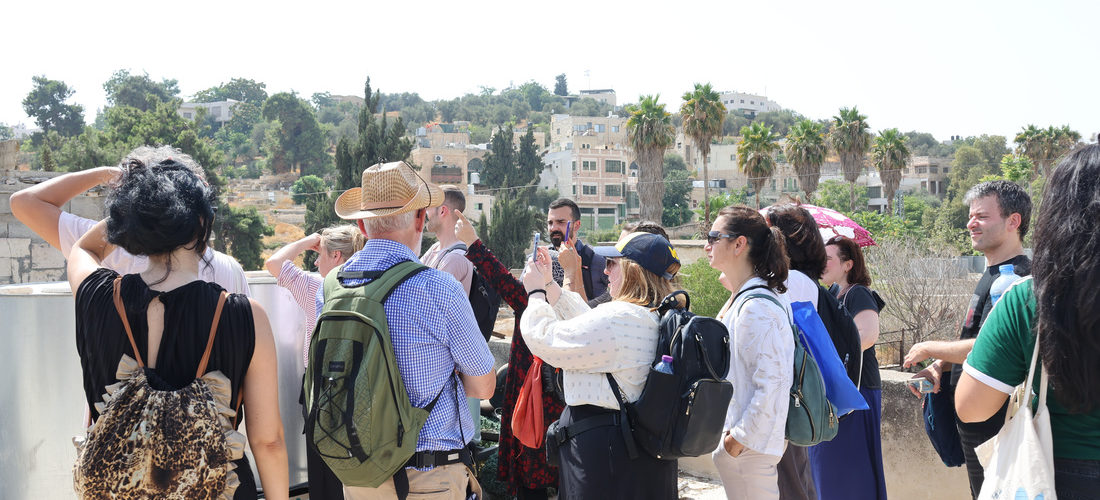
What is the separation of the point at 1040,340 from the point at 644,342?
126cm

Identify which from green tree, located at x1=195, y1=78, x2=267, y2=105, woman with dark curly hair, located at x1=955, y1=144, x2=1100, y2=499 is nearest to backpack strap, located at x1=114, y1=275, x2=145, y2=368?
woman with dark curly hair, located at x1=955, y1=144, x2=1100, y2=499

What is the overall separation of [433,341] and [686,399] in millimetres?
912

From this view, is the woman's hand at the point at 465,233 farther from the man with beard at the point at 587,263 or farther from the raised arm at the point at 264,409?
the raised arm at the point at 264,409

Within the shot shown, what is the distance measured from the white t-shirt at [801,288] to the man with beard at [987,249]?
499 millimetres

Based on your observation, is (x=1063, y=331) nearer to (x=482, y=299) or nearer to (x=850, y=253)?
(x=850, y=253)

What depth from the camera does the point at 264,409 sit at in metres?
2.41

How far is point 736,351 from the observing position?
3.22 metres

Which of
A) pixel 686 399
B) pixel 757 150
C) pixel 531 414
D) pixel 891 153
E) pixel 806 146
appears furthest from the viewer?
pixel 891 153

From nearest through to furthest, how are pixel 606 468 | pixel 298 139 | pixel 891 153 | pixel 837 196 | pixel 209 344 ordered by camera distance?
pixel 209 344 → pixel 606 468 → pixel 891 153 → pixel 837 196 → pixel 298 139

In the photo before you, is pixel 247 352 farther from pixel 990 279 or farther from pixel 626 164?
pixel 626 164

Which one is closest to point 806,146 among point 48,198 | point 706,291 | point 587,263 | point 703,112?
point 703,112

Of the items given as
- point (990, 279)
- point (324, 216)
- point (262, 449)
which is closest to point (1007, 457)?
point (990, 279)

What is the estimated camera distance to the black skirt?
2.89 metres

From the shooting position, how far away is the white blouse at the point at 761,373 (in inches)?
122
